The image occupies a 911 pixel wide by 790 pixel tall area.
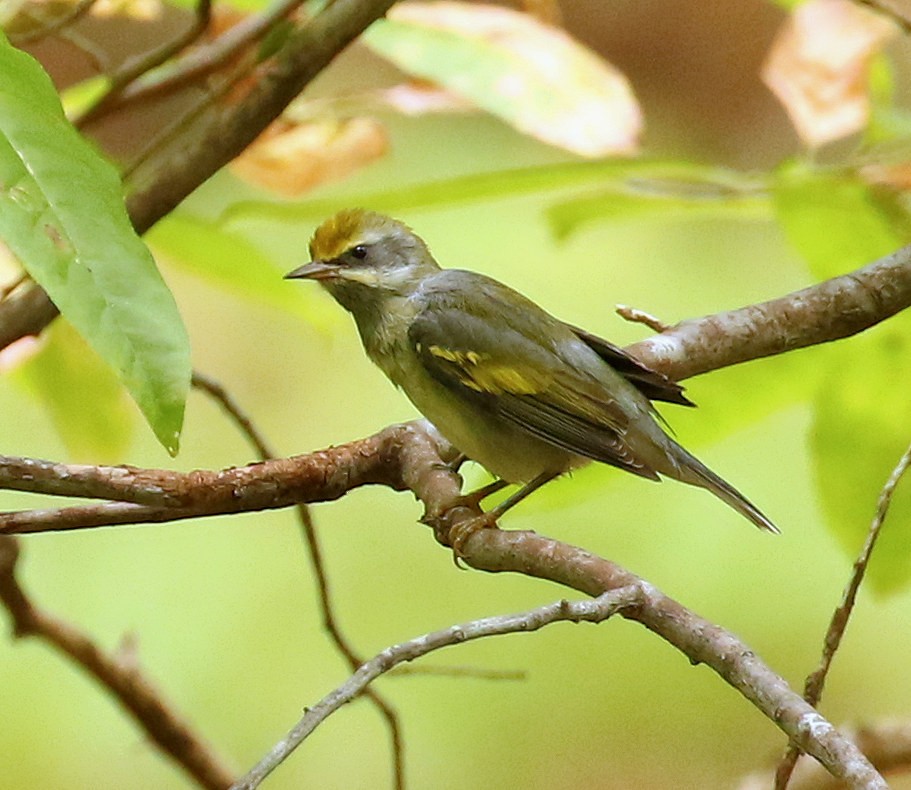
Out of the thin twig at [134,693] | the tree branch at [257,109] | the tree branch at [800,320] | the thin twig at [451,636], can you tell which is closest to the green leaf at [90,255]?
the thin twig at [451,636]

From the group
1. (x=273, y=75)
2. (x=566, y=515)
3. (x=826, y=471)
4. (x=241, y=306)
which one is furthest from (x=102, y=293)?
(x=241, y=306)

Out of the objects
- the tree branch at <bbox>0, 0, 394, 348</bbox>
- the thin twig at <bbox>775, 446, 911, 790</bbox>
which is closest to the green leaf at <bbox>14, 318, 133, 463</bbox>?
the tree branch at <bbox>0, 0, 394, 348</bbox>

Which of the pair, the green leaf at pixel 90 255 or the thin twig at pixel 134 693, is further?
the thin twig at pixel 134 693

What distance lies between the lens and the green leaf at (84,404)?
93.7 inches

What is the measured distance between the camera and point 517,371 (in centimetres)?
222

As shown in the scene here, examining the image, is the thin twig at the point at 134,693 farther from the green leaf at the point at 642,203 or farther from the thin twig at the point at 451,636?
the thin twig at the point at 451,636

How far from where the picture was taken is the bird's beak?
7.55ft

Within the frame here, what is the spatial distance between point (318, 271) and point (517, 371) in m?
0.41

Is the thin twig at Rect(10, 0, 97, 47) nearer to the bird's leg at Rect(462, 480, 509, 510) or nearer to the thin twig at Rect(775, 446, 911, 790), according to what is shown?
the bird's leg at Rect(462, 480, 509, 510)

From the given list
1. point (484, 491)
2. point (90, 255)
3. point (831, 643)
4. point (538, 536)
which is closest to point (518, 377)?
point (484, 491)

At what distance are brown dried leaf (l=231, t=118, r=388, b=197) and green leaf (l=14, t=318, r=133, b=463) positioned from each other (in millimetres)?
449

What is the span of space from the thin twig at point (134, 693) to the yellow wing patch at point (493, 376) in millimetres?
822

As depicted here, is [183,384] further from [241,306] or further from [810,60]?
[241,306]

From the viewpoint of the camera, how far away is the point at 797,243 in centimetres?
200
